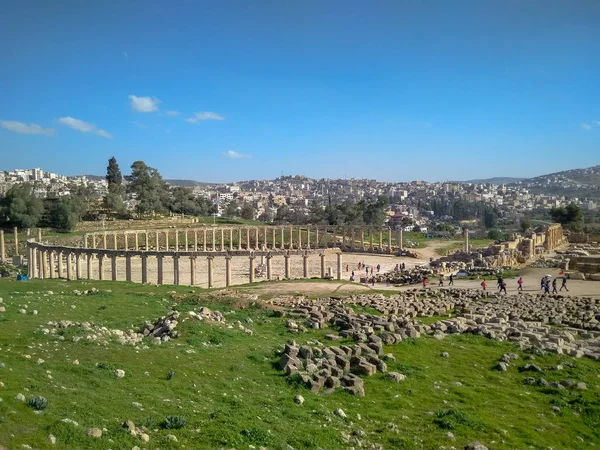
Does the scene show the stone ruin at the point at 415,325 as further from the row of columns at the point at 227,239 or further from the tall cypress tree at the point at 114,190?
the tall cypress tree at the point at 114,190

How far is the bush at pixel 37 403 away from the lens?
10.1 m

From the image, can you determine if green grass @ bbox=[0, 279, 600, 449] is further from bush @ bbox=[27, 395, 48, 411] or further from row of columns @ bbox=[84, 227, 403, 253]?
row of columns @ bbox=[84, 227, 403, 253]

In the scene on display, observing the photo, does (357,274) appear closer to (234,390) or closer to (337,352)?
(337,352)

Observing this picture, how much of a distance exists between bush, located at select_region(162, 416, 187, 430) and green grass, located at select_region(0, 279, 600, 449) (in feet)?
0.22

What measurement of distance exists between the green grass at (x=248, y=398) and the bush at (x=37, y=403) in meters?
0.14

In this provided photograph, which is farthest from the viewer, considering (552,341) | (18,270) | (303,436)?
(18,270)

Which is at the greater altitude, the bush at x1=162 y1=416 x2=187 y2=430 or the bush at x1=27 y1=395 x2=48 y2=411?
the bush at x1=27 y1=395 x2=48 y2=411

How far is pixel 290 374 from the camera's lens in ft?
50.7

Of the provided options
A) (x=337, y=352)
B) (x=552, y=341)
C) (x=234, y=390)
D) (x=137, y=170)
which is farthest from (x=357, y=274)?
(x=137, y=170)

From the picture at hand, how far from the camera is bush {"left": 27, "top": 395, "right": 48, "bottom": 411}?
33.2 feet

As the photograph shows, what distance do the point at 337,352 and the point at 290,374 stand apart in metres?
2.82

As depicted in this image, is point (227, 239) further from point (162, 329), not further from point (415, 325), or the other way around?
point (162, 329)

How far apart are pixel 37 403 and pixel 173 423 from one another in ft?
9.10

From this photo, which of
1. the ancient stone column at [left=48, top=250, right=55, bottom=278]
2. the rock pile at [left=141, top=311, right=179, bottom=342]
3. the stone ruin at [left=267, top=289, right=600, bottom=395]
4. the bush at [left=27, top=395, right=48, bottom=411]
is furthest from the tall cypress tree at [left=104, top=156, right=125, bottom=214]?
the bush at [left=27, top=395, right=48, bottom=411]
